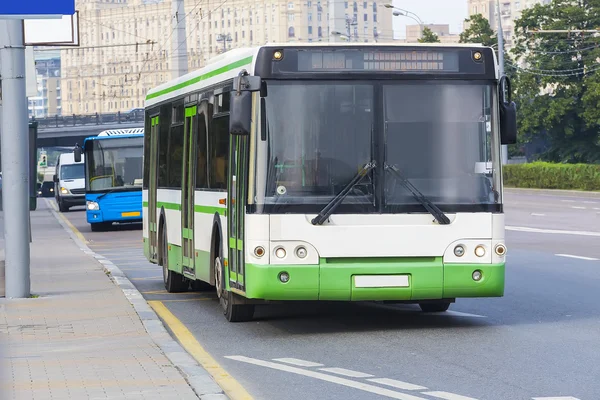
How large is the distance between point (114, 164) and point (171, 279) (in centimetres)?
1921

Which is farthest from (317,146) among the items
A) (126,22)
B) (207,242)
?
(126,22)

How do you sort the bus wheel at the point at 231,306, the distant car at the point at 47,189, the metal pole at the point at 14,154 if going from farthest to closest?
the distant car at the point at 47,189
the metal pole at the point at 14,154
the bus wheel at the point at 231,306

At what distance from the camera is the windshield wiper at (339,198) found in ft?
37.1

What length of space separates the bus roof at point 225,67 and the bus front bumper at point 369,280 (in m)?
1.74

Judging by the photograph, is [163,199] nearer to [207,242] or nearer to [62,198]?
[207,242]

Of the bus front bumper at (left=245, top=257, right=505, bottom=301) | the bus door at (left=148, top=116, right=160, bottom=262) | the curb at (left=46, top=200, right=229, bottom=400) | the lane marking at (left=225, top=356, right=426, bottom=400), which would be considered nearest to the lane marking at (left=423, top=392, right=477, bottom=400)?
the lane marking at (left=225, top=356, right=426, bottom=400)

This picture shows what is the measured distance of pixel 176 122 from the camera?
50.8ft

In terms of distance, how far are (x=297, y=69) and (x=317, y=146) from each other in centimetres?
67

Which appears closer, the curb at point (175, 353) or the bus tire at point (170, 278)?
the curb at point (175, 353)

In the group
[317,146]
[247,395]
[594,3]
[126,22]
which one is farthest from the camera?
[126,22]

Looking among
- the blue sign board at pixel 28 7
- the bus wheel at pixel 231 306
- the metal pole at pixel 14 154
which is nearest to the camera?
the blue sign board at pixel 28 7

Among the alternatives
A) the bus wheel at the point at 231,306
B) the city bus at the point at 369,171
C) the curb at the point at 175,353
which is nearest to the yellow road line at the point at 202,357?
the curb at the point at 175,353

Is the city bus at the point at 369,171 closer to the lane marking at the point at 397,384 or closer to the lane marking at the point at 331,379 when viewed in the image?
the lane marking at the point at 331,379

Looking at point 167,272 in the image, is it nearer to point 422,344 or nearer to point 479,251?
point 479,251
